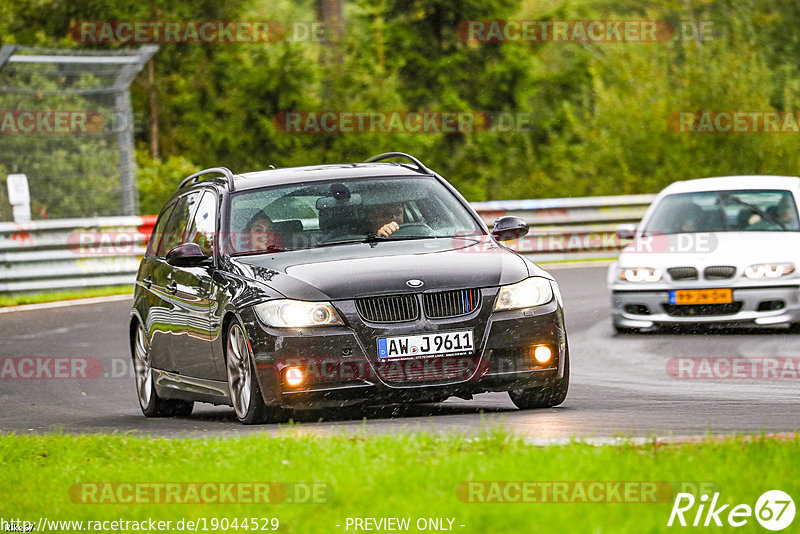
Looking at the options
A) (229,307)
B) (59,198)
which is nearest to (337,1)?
(59,198)

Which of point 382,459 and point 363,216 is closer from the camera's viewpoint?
point 382,459

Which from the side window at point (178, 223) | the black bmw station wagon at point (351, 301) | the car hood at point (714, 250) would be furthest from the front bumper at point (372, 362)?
the car hood at point (714, 250)

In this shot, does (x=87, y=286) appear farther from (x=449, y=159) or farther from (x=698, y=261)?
(x=449, y=159)

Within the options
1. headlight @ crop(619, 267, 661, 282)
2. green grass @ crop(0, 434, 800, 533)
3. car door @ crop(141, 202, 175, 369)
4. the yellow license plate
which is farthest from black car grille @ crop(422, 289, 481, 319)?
headlight @ crop(619, 267, 661, 282)

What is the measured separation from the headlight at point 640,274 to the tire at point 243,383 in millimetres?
7020

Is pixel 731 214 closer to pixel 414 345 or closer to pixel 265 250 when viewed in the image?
pixel 265 250

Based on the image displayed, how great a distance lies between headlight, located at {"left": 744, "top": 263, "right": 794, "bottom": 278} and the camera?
15.6 meters

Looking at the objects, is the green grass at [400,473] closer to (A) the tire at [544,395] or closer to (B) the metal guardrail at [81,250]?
(A) the tire at [544,395]

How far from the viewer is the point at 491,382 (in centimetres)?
963

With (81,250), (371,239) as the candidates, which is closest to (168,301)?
(371,239)

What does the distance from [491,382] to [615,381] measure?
3430 millimetres

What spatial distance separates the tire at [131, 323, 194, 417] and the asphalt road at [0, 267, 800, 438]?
4.9 inches

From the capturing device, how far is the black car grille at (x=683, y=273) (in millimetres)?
15852

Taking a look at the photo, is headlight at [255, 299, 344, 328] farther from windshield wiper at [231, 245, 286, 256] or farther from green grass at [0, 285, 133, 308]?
green grass at [0, 285, 133, 308]
